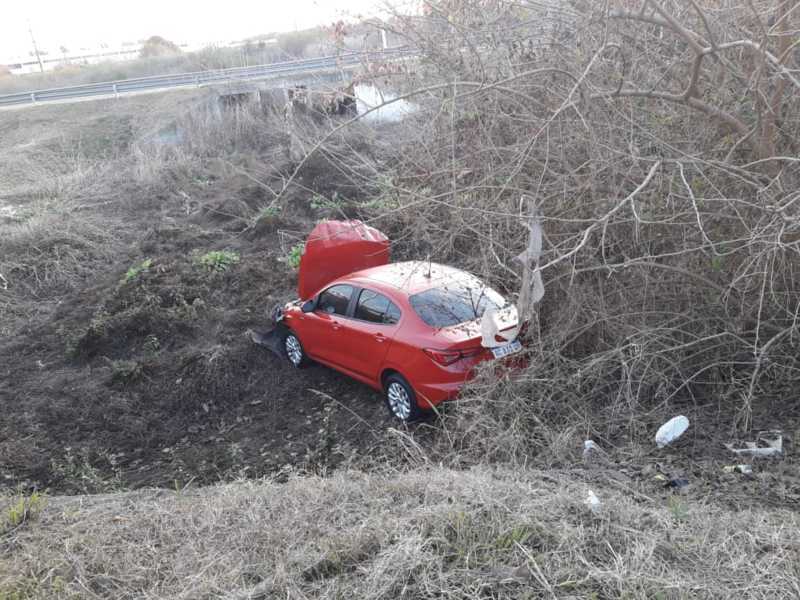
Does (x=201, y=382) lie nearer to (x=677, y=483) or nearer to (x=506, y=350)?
(x=506, y=350)

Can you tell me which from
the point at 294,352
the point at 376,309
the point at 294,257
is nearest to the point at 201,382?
the point at 294,352

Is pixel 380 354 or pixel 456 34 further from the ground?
pixel 456 34

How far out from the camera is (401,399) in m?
7.64

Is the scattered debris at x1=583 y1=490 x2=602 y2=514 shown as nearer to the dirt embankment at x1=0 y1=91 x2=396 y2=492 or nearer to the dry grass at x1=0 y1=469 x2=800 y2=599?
the dry grass at x1=0 y1=469 x2=800 y2=599

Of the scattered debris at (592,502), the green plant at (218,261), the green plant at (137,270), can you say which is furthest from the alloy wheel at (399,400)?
the green plant at (137,270)

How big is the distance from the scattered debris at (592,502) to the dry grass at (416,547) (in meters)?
0.05

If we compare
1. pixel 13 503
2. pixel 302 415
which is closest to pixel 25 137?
pixel 302 415

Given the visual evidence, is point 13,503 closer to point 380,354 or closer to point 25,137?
point 380,354

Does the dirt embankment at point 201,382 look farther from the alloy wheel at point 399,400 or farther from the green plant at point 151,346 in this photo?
the alloy wheel at point 399,400

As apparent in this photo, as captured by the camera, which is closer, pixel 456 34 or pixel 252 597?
pixel 252 597

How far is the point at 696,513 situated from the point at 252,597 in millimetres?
2578

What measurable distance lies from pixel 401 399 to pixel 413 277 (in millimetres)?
1355

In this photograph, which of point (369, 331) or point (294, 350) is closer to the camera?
point (369, 331)

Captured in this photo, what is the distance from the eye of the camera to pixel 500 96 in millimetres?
7129
